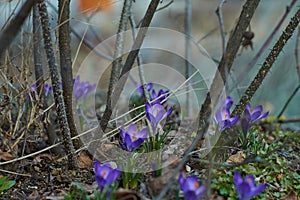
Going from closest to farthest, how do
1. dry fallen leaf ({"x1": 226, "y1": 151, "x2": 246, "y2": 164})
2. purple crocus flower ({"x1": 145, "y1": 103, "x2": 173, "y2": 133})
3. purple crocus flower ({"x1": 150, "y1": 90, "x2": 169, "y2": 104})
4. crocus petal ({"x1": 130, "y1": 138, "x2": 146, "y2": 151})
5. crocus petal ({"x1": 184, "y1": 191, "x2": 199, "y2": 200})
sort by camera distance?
1. crocus petal ({"x1": 184, "y1": 191, "x2": 199, "y2": 200})
2. crocus petal ({"x1": 130, "y1": 138, "x2": 146, "y2": 151})
3. purple crocus flower ({"x1": 145, "y1": 103, "x2": 173, "y2": 133})
4. dry fallen leaf ({"x1": 226, "y1": 151, "x2": 246, "y2": 164})
5. purple crocus flower ({"x1": 150, "y1": 90, "x2": 169, "y2": 104})

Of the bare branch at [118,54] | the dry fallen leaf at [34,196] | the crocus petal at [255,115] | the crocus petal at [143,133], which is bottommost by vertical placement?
the dry fallen leaf at [34,196]

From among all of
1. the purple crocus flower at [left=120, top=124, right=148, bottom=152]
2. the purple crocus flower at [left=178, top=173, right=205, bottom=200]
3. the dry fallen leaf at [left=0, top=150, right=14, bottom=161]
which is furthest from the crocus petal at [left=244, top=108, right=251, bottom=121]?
the dry fallen leaf at [left=0, top=150, right=14, bottom=161]

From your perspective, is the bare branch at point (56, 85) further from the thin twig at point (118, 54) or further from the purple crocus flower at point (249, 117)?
the purple crocus flower at point (249, 117)

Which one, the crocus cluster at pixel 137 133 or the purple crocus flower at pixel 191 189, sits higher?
the crocus cluster at pixel 137 133

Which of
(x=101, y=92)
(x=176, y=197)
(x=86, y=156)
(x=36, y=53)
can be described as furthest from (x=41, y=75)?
(x=101, y=92)

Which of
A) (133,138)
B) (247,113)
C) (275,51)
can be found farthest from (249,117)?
(133,138)

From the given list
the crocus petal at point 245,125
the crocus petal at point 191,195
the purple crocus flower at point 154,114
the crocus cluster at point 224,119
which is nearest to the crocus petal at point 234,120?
the crocus cluster at point 224,119

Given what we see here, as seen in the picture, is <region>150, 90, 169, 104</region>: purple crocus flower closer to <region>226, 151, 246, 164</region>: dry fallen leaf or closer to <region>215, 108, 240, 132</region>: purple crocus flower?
<region>215, 108, 240, 132</region>: purple crocus flower

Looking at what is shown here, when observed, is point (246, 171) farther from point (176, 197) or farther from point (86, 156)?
point (86, 156)
